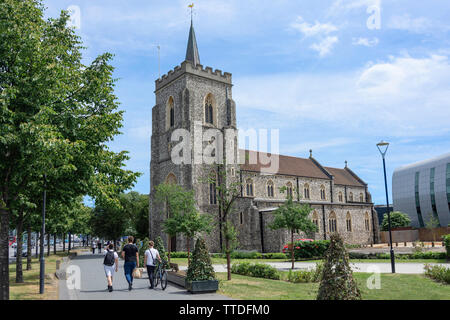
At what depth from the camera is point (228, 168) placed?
41.9 meters

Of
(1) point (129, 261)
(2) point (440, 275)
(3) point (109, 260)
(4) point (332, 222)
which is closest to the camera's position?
(3) point (109, 260)

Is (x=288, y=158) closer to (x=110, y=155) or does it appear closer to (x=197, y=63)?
(x=197, y=63)

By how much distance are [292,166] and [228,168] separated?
16.1 m

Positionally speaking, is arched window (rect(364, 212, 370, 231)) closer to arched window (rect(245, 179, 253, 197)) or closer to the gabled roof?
the gabled roof

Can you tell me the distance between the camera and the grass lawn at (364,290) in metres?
11.5

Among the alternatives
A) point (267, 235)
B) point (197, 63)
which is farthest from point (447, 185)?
point (197, 63)

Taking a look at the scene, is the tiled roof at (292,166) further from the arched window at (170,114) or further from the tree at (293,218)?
the tree at (293,218)

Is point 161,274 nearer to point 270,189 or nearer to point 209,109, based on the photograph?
point 209,109

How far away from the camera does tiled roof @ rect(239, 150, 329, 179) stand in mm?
47469

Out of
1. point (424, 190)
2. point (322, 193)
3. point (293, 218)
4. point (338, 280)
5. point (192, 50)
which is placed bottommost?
point (338, 280)

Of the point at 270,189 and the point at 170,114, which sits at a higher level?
the point at 170,114

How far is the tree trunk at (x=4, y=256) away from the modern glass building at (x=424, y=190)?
84.6 meters

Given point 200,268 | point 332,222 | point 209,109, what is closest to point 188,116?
point 209,109

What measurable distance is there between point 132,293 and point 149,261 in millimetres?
1541
